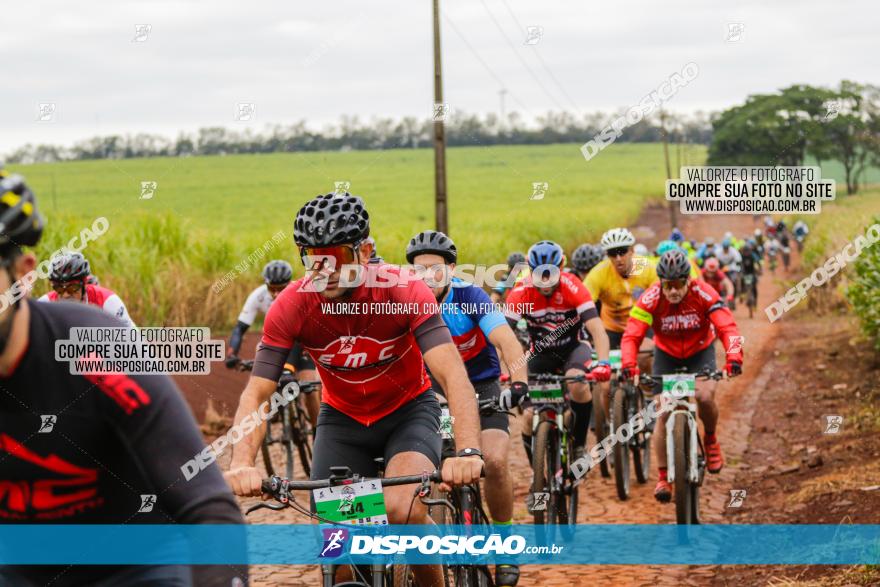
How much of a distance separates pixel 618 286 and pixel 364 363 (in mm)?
7533

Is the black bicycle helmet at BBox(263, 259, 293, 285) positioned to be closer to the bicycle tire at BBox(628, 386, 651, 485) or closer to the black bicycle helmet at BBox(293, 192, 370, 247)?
the bicycle tire at BBox(628, 386, 651, 485)

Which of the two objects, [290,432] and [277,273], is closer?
[277,273]

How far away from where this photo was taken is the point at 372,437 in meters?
5.54

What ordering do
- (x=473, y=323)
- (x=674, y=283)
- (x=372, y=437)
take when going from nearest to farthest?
1. (x=372, y=437)
2. (x=473, y=323)
3. (x=674, y=283)

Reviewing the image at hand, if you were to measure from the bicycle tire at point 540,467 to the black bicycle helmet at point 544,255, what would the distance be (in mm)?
1457

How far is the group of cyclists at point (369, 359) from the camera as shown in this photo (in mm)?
2553

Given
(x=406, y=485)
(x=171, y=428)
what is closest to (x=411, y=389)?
(x=406, y=485)

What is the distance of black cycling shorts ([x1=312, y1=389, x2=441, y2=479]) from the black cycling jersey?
2705mm

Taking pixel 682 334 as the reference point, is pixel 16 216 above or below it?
above

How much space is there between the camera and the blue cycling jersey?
7.43 metres

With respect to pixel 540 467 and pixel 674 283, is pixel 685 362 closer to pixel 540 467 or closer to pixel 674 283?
pixel 674 283

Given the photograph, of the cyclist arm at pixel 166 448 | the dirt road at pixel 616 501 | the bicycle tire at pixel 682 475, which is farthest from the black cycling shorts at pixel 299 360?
the cyclist arm at pixel 166 448

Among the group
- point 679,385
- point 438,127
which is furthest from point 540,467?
point 438,127

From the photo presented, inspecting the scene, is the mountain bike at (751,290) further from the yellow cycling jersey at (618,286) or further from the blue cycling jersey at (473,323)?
the blue cycling jersey at (473,323)
